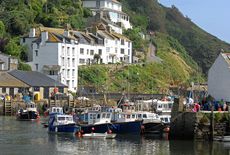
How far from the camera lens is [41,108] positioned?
93.2 metres

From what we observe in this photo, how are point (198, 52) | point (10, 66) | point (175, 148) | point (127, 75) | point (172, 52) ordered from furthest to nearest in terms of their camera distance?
point (198, 52), point (172, 52), point (127, 75), point (10, 66), point (175, 148)

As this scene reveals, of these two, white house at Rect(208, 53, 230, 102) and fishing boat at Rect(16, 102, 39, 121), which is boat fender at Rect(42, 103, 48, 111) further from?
white house at Rect(208, 53, 230, 102)

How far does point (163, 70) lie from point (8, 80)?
4095 centimetres

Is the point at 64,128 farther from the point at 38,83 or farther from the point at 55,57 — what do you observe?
the point at 55,57

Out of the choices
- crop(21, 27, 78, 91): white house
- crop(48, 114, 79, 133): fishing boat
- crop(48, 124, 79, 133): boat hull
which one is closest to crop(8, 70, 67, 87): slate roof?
crop(21, 27, 78, 91): white house

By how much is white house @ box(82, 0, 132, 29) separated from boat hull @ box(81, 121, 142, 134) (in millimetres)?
80942

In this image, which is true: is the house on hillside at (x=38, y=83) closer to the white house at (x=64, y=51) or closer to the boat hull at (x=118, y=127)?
the white house at (x=64, y=51)

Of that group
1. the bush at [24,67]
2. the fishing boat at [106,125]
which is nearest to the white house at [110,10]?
the bush at [24,67]

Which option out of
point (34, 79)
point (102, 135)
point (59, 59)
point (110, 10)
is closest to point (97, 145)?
point (102, 135)

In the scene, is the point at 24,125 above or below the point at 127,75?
below

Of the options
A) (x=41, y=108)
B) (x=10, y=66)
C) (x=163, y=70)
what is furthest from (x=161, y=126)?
(x=163, y=70)

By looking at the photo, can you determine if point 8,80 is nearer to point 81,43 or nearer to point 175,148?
point 81,43

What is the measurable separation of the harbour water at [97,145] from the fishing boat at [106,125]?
1.43 metres

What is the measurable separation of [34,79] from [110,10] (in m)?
47.8
